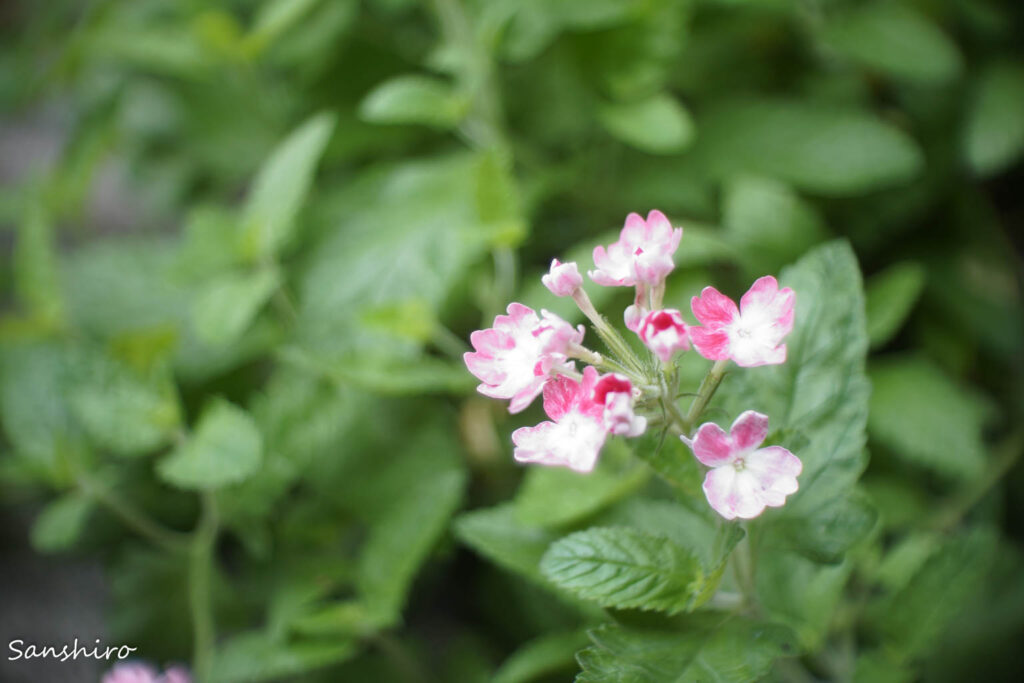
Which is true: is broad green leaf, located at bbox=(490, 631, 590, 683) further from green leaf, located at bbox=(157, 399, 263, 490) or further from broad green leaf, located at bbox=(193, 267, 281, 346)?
broad green leaf, located at bbox=(193, 267, 281, 346)

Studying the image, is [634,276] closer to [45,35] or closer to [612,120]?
[612,120]

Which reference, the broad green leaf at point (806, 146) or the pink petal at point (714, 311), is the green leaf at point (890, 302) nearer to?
the broad green leaf at point (806, 146)

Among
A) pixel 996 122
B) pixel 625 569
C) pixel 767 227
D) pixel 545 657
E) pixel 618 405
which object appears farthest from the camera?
pixel 996 122

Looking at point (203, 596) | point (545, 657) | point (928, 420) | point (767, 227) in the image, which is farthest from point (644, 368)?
point (203, 596)

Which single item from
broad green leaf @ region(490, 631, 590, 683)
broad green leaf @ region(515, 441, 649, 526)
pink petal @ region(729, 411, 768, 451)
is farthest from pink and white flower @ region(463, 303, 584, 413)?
broad green leaf @ region(490, 631, 590, 683)

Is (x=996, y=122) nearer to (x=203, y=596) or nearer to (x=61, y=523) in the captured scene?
(x=203, y=596)

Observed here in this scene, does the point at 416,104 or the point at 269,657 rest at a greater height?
the point at 416,104
